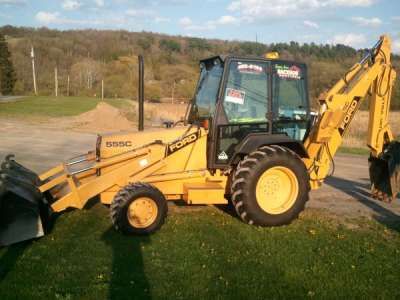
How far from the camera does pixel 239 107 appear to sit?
709 cm

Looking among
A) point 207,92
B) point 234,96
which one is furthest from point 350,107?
point 207,92

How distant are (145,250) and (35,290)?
1.56 meters

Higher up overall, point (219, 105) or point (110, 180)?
point (219, 105)

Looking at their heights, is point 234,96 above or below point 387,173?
above

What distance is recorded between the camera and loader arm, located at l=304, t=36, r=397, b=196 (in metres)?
7.57

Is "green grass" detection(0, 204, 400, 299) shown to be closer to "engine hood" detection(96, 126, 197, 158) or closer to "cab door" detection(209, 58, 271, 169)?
"engine hood" detection(96, 126, 197, 158)

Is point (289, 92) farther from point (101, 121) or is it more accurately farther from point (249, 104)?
point (101, 121)

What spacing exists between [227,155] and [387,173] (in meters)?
3.31

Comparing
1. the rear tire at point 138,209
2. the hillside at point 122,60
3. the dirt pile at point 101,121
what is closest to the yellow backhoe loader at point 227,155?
the rear tire at point 138,209

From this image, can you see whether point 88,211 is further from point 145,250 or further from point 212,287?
point 212,287

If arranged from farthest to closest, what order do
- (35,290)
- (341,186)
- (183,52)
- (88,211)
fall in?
1. (183,52)
2. (341,186)
3. (88,211)
4. (35,290)

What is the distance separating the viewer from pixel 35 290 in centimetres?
461

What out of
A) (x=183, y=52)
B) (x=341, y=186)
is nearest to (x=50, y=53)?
(x=183, y=52)

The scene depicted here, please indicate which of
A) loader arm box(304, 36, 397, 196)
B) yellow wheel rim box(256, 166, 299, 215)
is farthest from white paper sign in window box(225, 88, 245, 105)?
loader arm box(304, 36, 397, 196)
